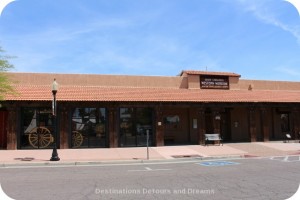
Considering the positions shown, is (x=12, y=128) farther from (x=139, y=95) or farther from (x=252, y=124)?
(x=252, y=124)

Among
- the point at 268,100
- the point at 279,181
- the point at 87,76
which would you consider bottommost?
the point at 279,181

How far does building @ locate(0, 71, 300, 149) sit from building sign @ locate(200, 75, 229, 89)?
8 centimetres

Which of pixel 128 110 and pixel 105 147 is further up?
pixel 128 110

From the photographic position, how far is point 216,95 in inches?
1019

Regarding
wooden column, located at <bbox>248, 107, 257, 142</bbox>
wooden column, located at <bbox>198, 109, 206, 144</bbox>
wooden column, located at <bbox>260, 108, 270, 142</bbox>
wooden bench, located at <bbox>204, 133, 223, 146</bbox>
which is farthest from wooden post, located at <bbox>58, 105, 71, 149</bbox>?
wooden column, located at <bbox>260, 108, 270, 142</bbox>

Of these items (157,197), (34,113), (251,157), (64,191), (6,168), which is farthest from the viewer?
(34,113)

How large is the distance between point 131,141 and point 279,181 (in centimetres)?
1456

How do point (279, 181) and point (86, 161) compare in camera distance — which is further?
point (86, 161)

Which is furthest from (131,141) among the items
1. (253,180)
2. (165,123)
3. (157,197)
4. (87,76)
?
(157,197)

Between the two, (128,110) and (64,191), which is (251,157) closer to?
(128,110)

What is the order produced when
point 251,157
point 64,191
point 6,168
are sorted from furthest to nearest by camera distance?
1. point 251,157
2. point 6,168
3. point 64,191

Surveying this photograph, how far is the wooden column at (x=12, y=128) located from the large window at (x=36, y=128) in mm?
531

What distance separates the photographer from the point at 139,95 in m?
24.0

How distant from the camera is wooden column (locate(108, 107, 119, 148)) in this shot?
2316cm
